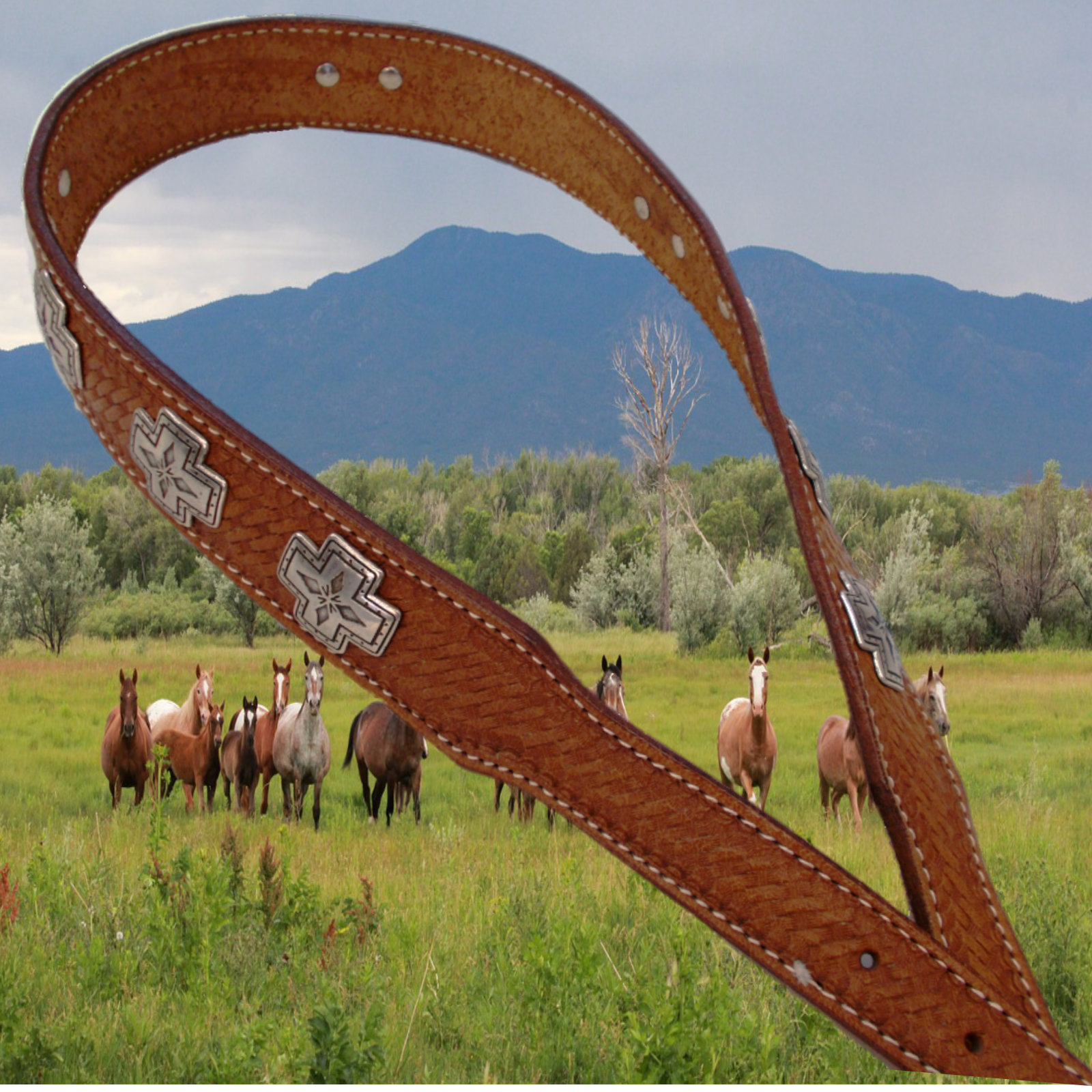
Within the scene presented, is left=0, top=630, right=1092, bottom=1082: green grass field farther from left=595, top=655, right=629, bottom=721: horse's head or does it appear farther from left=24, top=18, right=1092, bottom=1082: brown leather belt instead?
left=595, top=655, right=629, bottom=721: horse's head

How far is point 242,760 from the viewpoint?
9.84 m

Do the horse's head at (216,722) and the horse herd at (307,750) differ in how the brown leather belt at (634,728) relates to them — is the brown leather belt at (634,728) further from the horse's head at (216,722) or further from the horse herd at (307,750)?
the horse's head at (216,722)

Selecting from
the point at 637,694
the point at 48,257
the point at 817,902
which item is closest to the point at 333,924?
the point at 817,902

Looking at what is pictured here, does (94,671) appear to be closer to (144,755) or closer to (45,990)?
(144,755)

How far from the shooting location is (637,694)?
1556 centimetres

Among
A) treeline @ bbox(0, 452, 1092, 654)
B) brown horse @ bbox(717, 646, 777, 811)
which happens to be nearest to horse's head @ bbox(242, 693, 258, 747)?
brown horse @ bbox(717, 646, 777, 811)

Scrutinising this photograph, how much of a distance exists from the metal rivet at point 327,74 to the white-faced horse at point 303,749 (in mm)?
5923

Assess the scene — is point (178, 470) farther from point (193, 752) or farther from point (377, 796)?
point (193, 752)

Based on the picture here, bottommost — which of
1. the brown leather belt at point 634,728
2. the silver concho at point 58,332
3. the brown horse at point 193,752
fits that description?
the brown horse at point 193,752

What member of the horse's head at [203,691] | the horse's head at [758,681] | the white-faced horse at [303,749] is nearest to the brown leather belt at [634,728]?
the horse's head at [758,681]

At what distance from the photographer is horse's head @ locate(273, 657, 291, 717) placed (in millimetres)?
9969

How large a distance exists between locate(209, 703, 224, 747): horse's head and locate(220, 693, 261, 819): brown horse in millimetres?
88

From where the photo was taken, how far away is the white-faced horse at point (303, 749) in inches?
360

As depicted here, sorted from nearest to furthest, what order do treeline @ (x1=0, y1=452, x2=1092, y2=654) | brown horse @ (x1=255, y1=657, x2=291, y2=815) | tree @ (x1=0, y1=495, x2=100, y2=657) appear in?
brown horse @ (x1=255, y1=657, x2=291, y2=815), treeline @ (x1=0, y1=452, x2=1092, y2=654), tree @ (x1=0, y1=495, x2=100, y2=657)
